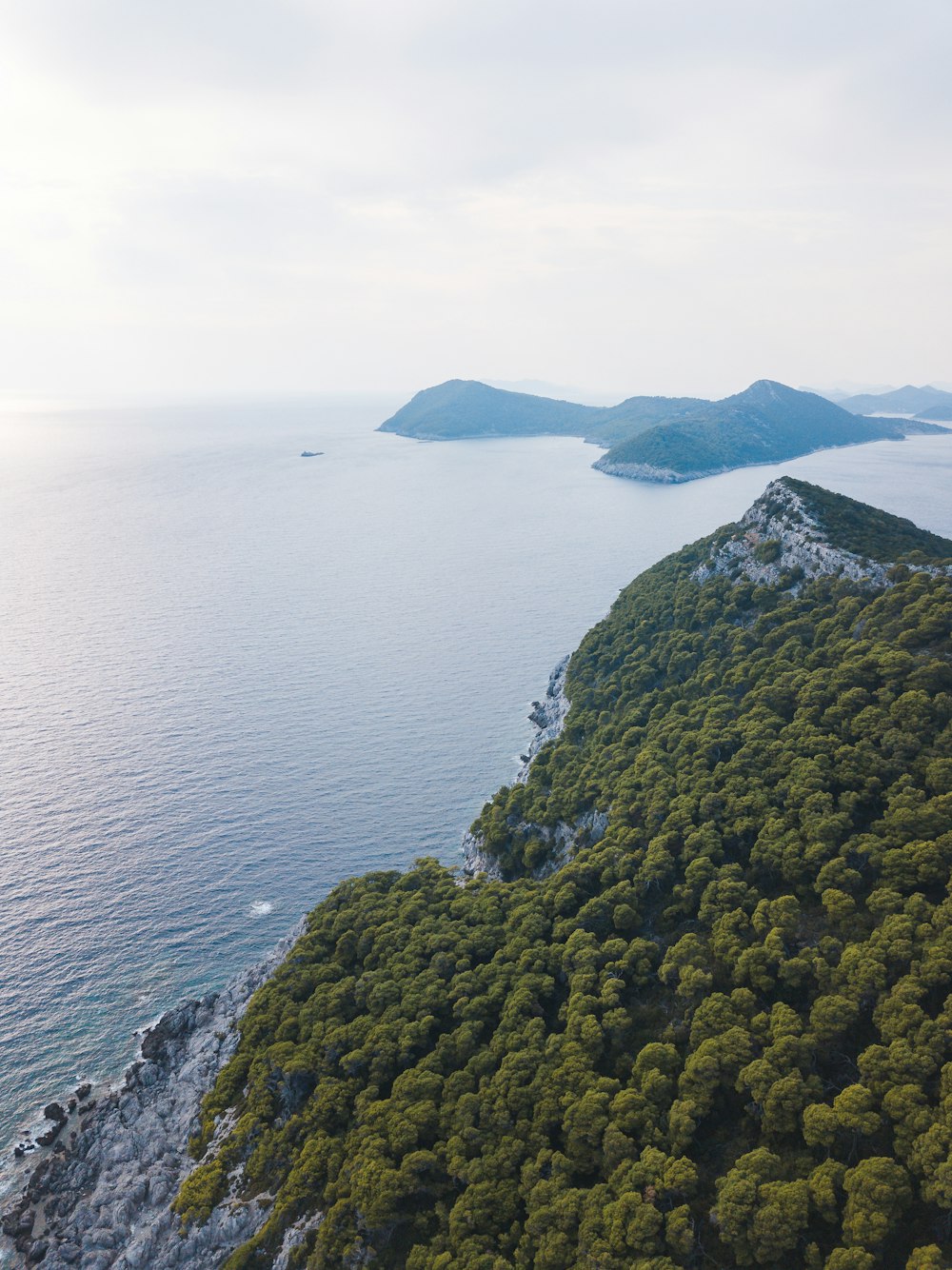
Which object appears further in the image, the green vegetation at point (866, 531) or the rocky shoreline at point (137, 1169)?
the green vegetation at point (866, 531)

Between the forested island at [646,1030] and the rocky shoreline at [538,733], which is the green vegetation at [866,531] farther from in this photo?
the rocky shoreline at [538,733]

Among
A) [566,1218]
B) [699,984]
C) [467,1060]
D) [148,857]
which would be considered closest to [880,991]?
[699,984]

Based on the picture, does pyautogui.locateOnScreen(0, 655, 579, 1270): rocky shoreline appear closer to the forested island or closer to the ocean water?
the forested island

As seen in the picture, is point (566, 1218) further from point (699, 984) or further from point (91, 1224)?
point (91, 1224)

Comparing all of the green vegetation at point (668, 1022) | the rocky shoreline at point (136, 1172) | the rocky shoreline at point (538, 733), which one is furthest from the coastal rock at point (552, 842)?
the rocky shoreline at point (136, 1172)

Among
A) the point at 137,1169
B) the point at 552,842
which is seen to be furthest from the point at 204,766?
the point at 137,1169

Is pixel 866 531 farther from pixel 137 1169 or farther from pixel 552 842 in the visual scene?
pixel 137 1169

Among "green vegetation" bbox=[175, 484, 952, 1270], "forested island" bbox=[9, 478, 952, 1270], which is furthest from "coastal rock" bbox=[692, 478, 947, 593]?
"green vegetation" bbox=[175, 484, 952, 1270]
